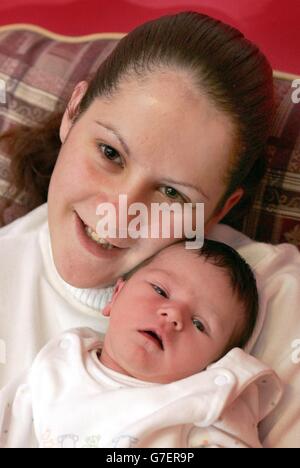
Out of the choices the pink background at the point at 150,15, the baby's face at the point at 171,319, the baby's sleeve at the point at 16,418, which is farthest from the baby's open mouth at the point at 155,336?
the pink background at the point at 150,15

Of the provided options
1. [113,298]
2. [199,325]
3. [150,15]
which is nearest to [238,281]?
[199,325]

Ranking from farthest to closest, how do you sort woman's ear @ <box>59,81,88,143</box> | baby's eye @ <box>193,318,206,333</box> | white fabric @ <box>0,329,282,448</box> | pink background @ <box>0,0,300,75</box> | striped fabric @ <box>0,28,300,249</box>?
pink background @ <box>0,0,300,75</box> < striped fabric @ <box>0,28,300,249</box> < woman's ear @ <box>59,81,88,143</box> < baby's eye @ <box>193,318,206,333</box> < white fabric @ <box>0,329,282,448</box>

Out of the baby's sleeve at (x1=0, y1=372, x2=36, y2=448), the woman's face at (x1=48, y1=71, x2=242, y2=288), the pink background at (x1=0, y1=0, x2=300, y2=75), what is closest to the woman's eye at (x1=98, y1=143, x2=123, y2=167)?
the woman's face at (x1=48, y1=71, x2=242, y2=288)

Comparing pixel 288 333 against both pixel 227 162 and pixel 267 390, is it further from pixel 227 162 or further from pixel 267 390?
pixel 227 162

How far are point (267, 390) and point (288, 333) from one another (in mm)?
129

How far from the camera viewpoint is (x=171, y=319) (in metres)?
0.97

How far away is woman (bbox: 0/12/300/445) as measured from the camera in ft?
3.36

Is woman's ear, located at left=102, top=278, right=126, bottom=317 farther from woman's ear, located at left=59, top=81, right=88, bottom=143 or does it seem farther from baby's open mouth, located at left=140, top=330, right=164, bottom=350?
woman's ear, located at left=59, top=81, right=88, bottom=143

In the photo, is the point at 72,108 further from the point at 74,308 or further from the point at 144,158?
the point at 74,308

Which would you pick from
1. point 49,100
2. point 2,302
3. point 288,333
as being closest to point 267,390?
point 288,333

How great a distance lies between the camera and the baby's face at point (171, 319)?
969 mm

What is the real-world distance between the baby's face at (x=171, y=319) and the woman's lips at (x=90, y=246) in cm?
6

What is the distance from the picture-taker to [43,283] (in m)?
1.23
